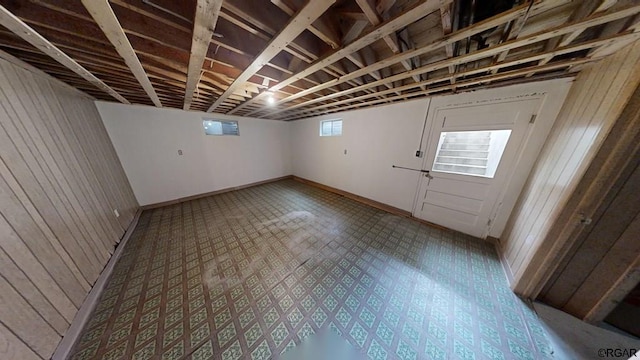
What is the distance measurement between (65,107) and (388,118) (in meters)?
4.79

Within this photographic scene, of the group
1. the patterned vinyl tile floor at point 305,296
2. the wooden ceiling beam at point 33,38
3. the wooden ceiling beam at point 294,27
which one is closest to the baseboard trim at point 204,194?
the patterned vinyl tile floor at point 305,296

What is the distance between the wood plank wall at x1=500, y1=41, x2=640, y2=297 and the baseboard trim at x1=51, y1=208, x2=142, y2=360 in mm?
4076

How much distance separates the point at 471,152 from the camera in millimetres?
2547

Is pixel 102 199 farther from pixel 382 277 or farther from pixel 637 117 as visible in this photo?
pixel 637 117

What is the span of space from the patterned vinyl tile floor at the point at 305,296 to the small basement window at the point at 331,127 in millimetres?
2493

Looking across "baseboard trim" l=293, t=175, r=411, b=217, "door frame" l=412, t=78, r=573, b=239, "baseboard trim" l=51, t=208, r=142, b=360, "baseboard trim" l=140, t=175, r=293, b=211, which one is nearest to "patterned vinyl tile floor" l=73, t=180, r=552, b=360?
"baseboard trim" l=51, t=208, r=142, b=360

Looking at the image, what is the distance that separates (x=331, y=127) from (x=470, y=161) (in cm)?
298

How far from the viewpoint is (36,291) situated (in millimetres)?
1183

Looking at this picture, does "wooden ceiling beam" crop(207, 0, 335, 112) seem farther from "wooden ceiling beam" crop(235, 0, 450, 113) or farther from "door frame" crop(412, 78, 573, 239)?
"door frame" crop(412, 78, 573, 239)

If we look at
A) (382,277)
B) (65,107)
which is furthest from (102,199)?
(382,277)

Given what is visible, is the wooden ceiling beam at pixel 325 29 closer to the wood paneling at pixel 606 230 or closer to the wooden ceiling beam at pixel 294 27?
the wooden ceiling beam at pixel 294 27

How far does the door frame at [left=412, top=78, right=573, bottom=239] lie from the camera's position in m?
1.87

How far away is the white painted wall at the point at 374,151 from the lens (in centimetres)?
306

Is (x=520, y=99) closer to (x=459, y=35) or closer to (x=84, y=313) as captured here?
(x=459, y=35)
